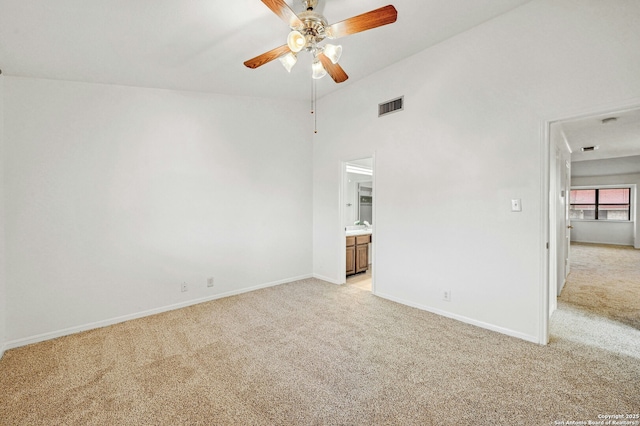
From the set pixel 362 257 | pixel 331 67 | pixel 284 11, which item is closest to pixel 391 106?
pixel 331 67

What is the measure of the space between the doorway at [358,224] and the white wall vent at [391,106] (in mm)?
Answer: 642

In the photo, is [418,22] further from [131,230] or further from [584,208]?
[584,208]

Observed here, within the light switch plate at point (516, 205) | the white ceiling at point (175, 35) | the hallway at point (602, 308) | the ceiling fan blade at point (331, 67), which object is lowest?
the hallway at point (602, 308)

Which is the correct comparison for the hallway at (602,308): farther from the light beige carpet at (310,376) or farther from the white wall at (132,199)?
the white wall at (132,199)

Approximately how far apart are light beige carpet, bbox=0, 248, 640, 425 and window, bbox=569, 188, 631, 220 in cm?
893

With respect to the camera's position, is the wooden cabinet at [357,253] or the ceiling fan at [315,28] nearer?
the ceiling fan at [315,28]

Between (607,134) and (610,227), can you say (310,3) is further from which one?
(610,227)

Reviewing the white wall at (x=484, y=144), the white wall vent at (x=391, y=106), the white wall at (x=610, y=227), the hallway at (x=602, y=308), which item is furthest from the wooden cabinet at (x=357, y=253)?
the white wall at (x=610, y=227)

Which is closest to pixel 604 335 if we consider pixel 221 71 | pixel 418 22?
pixel 418 22

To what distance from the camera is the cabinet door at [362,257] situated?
5062 mm

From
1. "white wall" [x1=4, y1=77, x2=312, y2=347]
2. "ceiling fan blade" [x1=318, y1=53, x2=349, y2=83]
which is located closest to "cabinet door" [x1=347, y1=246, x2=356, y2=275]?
"white wall" [x1=4, y1=77, x2=312, y2=347]

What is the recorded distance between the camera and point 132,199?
3.21 metres

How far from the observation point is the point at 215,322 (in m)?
3.12

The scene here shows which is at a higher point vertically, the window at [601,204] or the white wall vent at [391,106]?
the white wall vent at [391,106]
